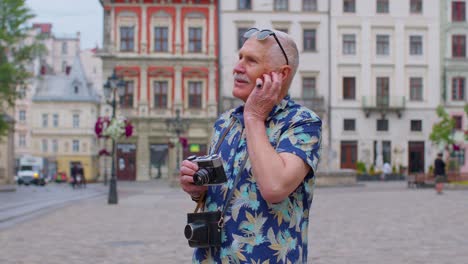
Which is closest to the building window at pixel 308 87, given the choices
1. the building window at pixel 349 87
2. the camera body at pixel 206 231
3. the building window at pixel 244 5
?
the building window at pixel 349 87

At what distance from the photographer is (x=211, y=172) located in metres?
2.91

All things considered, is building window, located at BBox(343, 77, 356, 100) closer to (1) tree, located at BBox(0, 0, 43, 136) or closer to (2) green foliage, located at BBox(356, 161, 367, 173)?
(2) green foliage, located at BBox(356, 161, 367, 173)

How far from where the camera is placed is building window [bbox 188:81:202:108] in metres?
54.9

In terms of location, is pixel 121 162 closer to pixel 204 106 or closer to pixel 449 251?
pixel 204 106

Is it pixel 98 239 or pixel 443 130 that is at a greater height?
pixel 443 130

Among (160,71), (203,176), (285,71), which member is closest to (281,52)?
(285,71)

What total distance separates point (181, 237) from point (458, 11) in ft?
160

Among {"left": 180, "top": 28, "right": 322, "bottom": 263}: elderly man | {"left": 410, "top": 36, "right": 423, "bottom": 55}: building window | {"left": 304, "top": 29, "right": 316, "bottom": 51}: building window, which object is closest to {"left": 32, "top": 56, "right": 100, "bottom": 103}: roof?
{"left": 304, "top": 29, "right": 316, "bottom": 51}: building window

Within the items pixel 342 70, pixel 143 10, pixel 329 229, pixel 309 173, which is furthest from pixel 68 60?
pixel 309 173

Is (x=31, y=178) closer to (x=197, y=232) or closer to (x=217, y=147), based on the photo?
(x=217, y=147)

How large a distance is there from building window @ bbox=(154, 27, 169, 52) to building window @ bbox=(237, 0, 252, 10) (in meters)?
5.63

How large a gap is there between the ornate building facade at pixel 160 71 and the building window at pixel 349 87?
9508 millimetres

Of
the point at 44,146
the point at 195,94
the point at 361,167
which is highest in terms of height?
the point at 195,94

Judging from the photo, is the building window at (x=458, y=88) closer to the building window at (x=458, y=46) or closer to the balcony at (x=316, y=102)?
the building window at (x=458, y=46)
